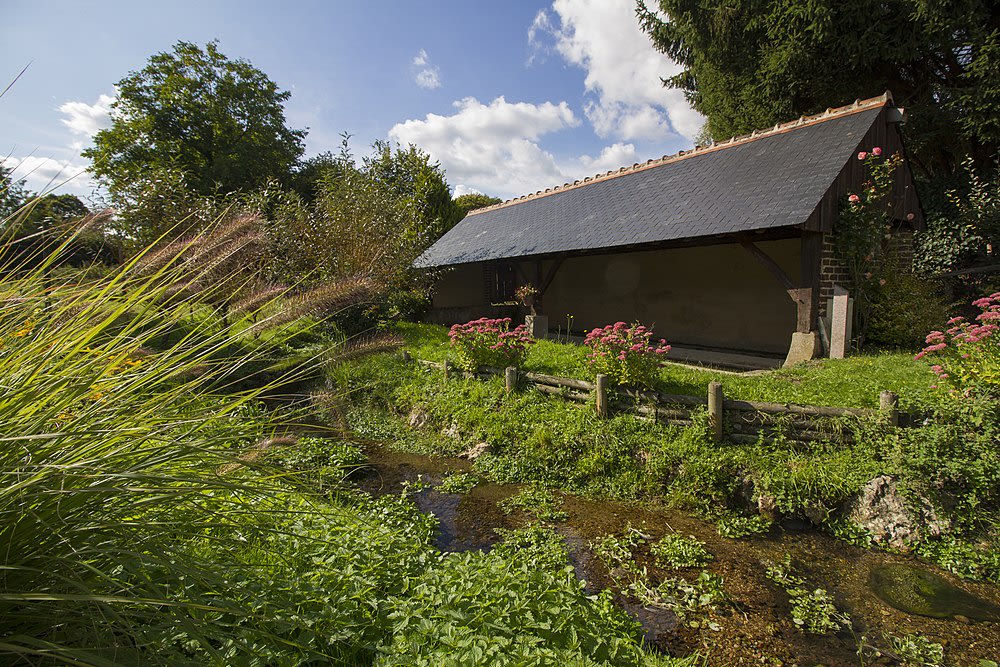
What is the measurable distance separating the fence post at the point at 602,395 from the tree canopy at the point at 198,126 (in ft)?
61.7

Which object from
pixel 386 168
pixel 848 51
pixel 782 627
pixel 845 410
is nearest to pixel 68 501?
pixel 782 627

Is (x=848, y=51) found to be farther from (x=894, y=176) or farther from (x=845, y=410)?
(x=845, y=410)

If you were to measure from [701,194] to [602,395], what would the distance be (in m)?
4.96

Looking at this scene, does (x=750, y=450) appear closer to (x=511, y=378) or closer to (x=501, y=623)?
(x=511, y=378)

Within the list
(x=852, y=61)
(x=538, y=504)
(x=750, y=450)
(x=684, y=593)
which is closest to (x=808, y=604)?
(x=684, y=593)

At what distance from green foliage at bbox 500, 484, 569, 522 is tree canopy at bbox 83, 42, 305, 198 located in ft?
62.9

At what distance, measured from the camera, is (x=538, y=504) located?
464 cm

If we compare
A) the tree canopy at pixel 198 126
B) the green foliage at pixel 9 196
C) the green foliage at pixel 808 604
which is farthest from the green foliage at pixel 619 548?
the tree canopy at pixel 198 126

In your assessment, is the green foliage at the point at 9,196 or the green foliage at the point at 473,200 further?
the green foliage at the point at 473,200

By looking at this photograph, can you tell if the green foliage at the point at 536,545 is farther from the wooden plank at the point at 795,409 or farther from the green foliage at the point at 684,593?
the wooden plank at the point at 795,409

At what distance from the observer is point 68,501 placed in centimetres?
104

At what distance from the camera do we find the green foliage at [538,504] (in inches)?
173

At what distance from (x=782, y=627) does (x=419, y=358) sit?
657 cm

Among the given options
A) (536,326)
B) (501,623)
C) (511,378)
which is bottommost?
(501,623)
